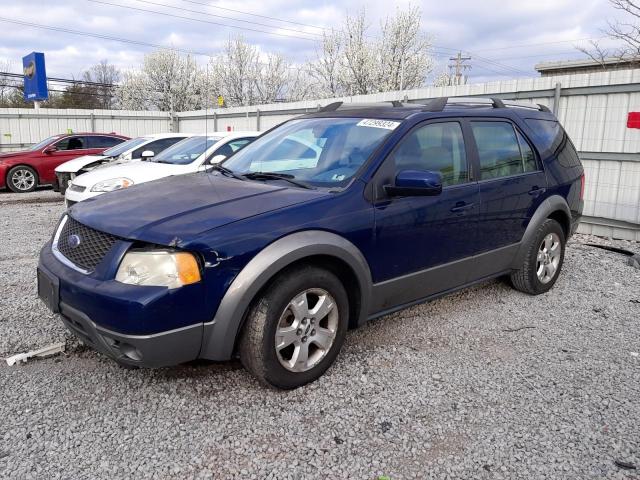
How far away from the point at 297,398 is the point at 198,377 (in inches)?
26.5

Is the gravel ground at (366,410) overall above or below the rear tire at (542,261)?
below

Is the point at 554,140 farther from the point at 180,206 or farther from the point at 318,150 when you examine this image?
the point at 180,206

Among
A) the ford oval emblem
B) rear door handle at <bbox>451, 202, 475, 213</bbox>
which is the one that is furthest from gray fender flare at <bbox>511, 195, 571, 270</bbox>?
the ford oval emblem

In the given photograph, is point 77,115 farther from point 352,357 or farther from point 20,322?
point 352,357

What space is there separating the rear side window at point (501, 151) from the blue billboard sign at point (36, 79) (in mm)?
21819

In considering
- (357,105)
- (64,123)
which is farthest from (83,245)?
(64,123)

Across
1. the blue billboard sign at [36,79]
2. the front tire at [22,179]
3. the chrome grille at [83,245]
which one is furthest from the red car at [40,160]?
the chrome grille at [83,245]

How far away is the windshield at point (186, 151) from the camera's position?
809 centimetres

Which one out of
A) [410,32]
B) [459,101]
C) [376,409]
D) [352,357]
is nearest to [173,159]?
[459,101]

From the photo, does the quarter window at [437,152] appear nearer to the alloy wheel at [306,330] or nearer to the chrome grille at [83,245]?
the alloy wheel at [306,330]

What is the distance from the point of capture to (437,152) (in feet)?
12.6

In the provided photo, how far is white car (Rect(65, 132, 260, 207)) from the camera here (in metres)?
7.36

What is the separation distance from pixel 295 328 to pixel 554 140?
3438 millimetres

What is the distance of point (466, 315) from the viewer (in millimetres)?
4445
